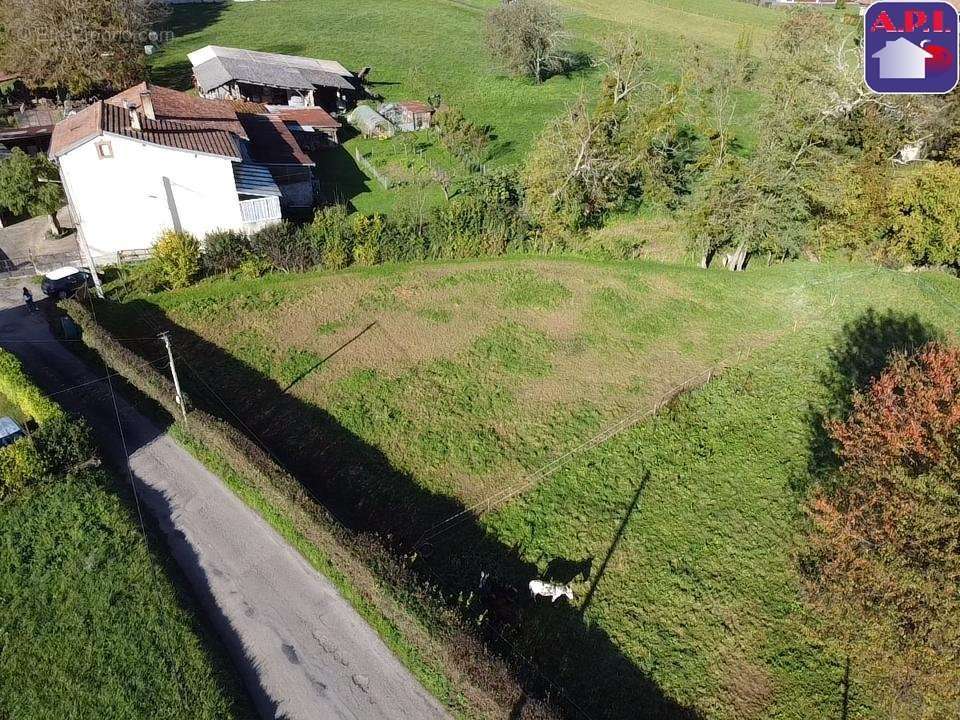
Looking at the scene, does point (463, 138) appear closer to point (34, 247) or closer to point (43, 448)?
point (34, 247)

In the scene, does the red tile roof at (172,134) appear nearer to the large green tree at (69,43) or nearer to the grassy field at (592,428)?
the grassy field at (592,428)

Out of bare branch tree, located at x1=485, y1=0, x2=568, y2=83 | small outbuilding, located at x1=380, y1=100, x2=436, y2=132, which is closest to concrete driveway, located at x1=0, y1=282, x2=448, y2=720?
small outbuilding, located at x1=380, y1=100, x2=436, y2=132

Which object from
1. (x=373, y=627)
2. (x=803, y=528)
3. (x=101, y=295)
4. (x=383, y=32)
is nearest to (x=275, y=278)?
(x=101, y=295)

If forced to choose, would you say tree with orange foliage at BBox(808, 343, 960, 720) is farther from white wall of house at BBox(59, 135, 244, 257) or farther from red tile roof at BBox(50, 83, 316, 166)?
red tile roof at BBox(50, 83, 316, 166)

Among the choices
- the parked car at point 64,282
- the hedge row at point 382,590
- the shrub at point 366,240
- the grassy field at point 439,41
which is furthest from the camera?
the grassy field at point 439,41

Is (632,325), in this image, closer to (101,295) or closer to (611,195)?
(611,195)

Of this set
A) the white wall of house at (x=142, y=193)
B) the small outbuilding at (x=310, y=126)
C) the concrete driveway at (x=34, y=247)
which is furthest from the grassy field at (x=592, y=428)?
the small outbuilding at (x=310, y=126)
